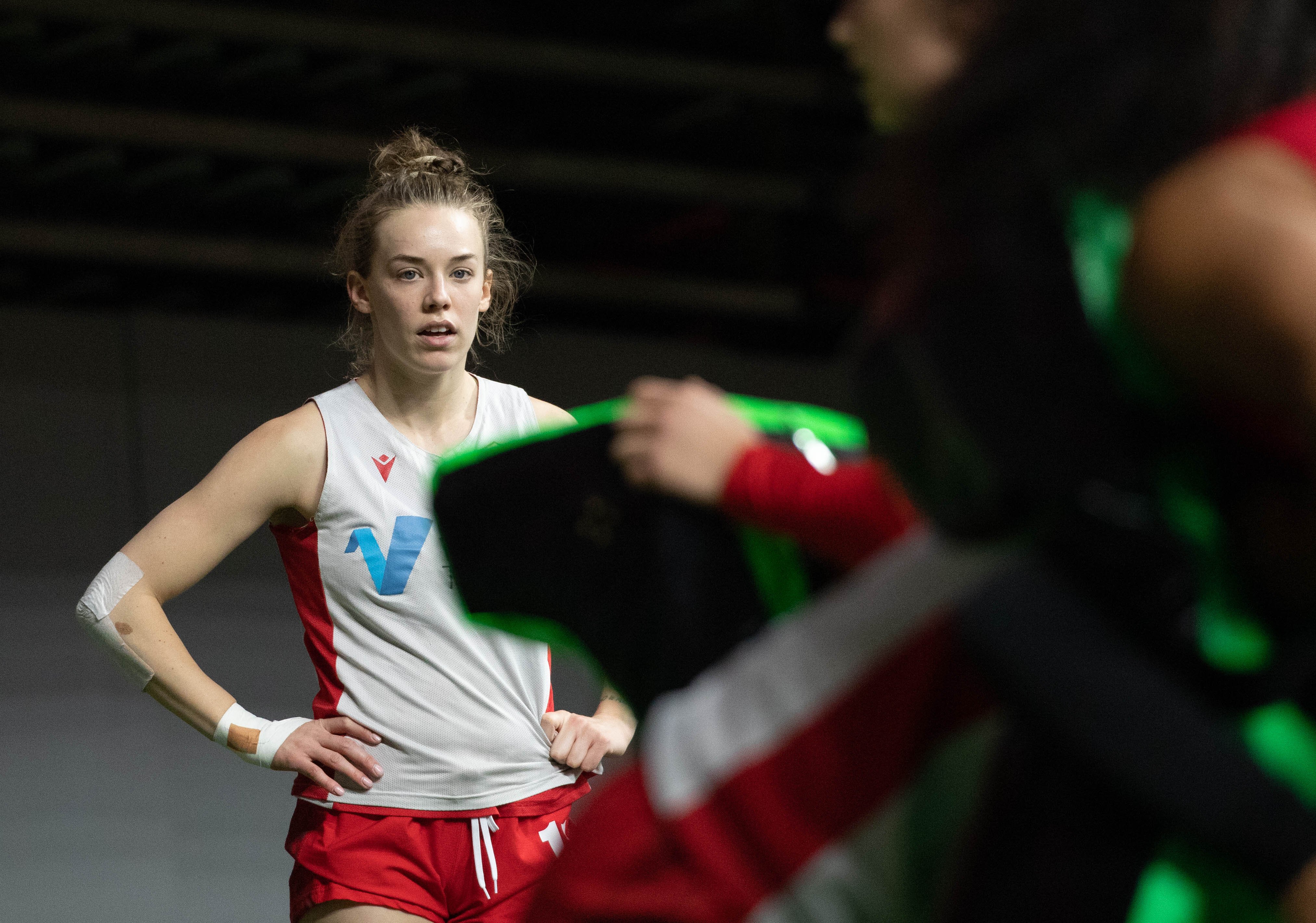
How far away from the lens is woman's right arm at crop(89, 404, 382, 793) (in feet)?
6.54

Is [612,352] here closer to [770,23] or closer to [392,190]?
[770,23]

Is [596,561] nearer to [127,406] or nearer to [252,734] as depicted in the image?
[252,734]

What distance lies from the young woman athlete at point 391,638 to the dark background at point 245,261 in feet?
5.76


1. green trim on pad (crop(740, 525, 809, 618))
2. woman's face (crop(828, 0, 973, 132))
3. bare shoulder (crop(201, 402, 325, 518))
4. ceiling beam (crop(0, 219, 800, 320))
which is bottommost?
green trim on pad (crop(740, 525, 809, 618))

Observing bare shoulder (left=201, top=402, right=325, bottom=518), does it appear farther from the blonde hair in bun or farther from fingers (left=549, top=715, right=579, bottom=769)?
fingers (left=549, top=715, right=579, bottom=769)

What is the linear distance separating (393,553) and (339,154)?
2588mm

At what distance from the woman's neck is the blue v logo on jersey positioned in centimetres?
16

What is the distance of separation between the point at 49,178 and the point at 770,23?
2.41 meters

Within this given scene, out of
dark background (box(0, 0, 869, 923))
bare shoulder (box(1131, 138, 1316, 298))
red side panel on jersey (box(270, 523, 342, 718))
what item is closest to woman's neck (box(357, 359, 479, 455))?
red side panel on jersey (box(270, 523, 342, 718))

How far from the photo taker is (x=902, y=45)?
81cm

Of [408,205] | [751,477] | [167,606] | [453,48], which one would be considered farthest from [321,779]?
[167,606]

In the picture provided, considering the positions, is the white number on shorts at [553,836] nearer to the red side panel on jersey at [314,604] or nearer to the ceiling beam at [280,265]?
the red side panel on jersey at [314,604]

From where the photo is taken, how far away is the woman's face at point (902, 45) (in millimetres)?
777

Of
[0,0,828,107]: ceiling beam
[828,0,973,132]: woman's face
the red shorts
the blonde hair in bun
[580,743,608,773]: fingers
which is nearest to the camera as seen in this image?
[828,0,973,132]: woman's face
